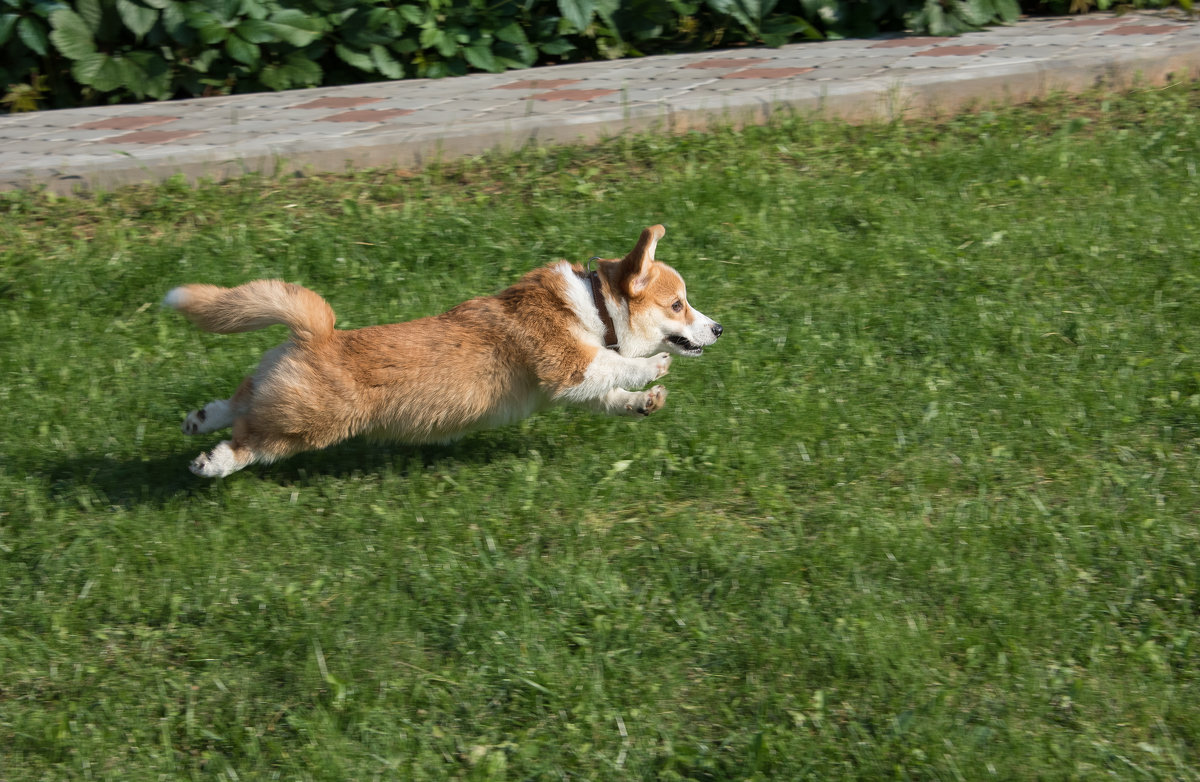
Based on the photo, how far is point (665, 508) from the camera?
14.6 ft

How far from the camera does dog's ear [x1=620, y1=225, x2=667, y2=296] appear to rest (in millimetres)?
4605

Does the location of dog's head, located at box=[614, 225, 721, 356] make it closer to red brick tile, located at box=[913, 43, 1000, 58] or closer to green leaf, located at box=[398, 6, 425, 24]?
green leaf, located at box=[398, 6, 425, 24]

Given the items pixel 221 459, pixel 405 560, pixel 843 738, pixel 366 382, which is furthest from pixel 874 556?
pixel 221 459

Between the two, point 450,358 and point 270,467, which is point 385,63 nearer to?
point 270,467

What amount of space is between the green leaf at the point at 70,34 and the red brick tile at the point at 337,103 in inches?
58.8

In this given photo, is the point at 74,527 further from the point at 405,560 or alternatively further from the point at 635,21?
the point at 635,21

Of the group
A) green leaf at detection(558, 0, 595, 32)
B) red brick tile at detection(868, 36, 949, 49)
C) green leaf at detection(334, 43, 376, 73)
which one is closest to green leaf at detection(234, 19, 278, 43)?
green leaf at detection(334, 43, 376, 73)

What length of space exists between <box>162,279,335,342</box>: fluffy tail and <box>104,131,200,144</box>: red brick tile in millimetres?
3308

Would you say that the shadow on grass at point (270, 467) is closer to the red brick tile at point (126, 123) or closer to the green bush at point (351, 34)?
the red brick tile at point (126, 123)

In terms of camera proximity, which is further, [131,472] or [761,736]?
[131,472]

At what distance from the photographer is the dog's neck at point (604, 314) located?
4738mm

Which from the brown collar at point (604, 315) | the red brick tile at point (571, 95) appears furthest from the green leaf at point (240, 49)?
the brown collar at point (604, 315)

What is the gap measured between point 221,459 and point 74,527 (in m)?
0.63

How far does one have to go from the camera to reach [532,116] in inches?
292
